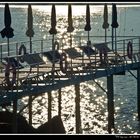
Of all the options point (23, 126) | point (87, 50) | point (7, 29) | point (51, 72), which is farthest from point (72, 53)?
point (7, 29)

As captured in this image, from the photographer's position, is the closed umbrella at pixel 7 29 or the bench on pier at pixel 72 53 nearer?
the closed umbrella at pixel 7 29

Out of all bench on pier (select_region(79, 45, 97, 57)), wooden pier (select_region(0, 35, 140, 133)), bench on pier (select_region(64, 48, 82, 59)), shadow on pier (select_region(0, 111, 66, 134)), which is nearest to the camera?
wooden pier (select_region(0, 35, 140, 133))

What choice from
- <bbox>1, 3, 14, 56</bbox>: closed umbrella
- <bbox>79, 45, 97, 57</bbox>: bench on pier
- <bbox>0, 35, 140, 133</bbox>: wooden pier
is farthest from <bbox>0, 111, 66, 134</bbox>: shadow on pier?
<bbox>79, 45, 97, 57</bbox>: bench on pier

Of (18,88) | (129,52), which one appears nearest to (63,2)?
(18,88)

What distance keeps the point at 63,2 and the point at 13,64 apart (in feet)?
29.8

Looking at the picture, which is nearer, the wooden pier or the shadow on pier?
the wooden pier

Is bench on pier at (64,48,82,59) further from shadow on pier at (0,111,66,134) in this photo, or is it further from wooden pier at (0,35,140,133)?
shadow on pier at (0,111,66,134)

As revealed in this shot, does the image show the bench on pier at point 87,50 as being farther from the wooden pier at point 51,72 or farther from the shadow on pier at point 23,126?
the shadow on pier at point 23,126

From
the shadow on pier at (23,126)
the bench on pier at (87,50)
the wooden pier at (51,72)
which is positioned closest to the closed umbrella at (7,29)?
the wooden pier at (51,72)

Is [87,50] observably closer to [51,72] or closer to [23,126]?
[51,72]

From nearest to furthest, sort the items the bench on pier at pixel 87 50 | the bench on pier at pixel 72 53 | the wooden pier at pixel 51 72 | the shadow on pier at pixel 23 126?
the wooden pier at pixel 51 72, the shadow on pier at pixel 23 126, the bench on pier at pixel 72 53, the bench on pier at pixel 87 50

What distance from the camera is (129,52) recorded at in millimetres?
20578

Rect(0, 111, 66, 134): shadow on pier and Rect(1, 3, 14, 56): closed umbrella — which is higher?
Rect(1, 3, 14, 56): closed umbrella

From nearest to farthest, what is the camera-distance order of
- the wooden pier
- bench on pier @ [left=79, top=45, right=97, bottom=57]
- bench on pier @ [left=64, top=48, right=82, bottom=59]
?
the wooden pier
bench on pier @ [left=64, top=48, right=82, bottom=59]
bench on pier @ [left=79, top=45, right=97, bottom=57]
